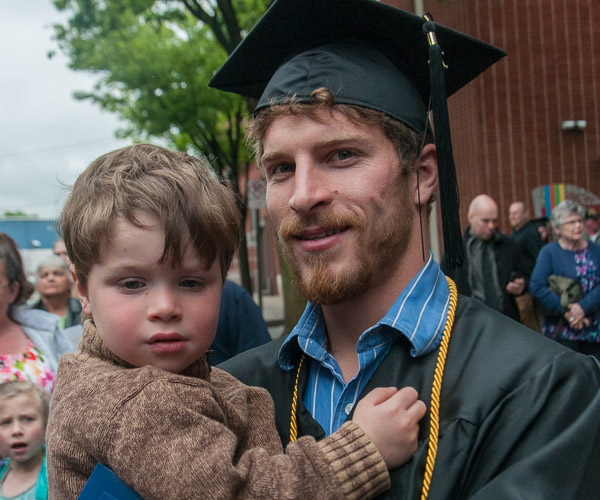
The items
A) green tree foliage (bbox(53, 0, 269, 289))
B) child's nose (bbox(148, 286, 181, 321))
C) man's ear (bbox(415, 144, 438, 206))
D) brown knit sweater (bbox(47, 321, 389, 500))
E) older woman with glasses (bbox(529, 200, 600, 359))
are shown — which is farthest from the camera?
green tree foliage (bbox(53, 0, 269, 289))

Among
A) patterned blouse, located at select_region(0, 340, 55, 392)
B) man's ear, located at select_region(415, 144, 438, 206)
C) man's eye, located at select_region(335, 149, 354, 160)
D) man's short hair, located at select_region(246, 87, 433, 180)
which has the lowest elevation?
patterned blouse, located at select_region(0, 340, 55, 392)

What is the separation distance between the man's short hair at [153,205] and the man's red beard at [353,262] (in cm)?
21

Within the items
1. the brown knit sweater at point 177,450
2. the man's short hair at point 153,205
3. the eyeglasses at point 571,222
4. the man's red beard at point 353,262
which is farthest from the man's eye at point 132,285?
the eyeglasses at point 571,222

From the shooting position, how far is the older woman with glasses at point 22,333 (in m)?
3.59

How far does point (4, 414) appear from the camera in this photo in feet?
10.4

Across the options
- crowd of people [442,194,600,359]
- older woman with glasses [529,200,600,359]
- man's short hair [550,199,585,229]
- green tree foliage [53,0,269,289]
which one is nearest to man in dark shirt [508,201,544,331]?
crowd of people [442,194,600,359]

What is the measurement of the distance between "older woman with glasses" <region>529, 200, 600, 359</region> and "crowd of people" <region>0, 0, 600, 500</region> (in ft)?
12.3

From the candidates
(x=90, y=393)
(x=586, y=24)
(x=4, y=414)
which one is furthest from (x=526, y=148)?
(x=90, y=393)

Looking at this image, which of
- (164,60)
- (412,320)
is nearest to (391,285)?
(412,320)

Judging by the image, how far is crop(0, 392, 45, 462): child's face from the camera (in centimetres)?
312

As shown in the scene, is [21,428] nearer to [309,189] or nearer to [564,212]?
[309,189]

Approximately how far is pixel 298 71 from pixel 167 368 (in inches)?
36.7

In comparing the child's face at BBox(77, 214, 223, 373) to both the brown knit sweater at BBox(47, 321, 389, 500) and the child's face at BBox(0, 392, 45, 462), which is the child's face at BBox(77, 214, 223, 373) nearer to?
the brown knit sweater at BBox(47, 321, 389, 500)

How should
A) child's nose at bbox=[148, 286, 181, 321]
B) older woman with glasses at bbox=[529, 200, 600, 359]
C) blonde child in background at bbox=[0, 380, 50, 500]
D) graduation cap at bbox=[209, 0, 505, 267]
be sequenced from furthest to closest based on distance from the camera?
1. older woman with glasses at bbox=[529, 200, 600, 359]
2. blonde child in background at bbox=[0, 380, 50, 500]
3. graduation cap at bbox=[209, 0, 505, 267]
4. child's nose at bbox=[148, 286, 181, 321]
